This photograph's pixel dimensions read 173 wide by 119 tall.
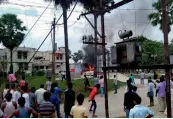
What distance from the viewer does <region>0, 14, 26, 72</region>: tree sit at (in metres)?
53.3

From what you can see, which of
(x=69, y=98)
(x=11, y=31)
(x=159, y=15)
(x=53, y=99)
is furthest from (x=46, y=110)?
(x=11, y=31)

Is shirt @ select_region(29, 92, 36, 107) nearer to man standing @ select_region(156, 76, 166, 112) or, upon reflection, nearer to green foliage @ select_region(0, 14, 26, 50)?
man standing @ select_region(156, 76, 166, 112)

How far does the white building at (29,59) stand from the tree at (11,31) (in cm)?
953

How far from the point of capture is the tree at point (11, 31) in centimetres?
5328

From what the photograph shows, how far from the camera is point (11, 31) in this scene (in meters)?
53.4

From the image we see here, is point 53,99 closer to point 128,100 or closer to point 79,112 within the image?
point 128,100

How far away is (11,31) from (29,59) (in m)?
21.6

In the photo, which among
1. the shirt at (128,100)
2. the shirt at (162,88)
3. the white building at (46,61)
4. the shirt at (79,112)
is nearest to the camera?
the shirt at (79,112)

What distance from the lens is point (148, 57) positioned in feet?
234

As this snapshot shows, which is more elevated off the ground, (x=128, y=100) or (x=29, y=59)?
(x=29, y=59)

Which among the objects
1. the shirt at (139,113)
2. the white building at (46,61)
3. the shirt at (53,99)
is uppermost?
the white building at (46,61)

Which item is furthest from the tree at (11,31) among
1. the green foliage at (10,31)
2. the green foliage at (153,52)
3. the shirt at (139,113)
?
the shirt at (139,113)

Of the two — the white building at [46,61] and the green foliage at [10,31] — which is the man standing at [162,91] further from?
the white building at [46,61]

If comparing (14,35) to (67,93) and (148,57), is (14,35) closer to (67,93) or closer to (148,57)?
(148,57)
